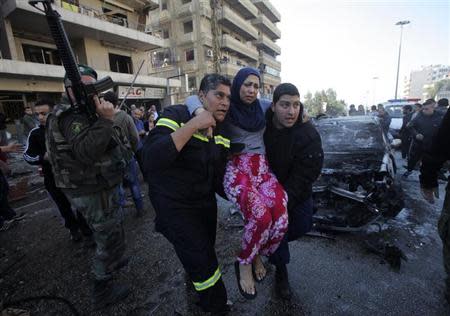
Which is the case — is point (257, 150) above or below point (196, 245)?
above

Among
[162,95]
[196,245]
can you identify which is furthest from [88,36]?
[196,245]

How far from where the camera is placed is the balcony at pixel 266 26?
37.0 m

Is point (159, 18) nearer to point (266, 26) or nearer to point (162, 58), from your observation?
point (162, 58)

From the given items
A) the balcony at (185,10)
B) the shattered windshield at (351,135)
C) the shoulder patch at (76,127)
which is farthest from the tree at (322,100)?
the shoulder patch at (76,127)

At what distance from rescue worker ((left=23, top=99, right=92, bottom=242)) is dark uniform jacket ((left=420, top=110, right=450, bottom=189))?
155 inches

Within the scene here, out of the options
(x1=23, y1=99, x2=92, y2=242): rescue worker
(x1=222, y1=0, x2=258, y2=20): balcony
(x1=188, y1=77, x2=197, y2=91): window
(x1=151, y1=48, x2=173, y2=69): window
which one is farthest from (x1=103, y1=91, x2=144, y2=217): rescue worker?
(x1=222, y1=0, x2=258, y2=20): balcony

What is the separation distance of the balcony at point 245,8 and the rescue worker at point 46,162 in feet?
110

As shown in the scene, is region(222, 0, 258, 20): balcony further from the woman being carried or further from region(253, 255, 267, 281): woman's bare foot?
region(253, 255, 267, 281): woman's bare foot

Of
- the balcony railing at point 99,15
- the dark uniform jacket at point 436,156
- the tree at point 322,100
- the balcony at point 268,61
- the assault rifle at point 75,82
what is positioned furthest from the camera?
the tree at point 322,100

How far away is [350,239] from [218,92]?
2.71 meters

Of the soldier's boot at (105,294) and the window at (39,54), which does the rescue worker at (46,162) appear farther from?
the window at (39,54)

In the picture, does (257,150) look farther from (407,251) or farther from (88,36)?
(88,36)

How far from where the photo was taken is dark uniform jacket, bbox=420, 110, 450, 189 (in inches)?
68.3

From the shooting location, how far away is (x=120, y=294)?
2260 mm
